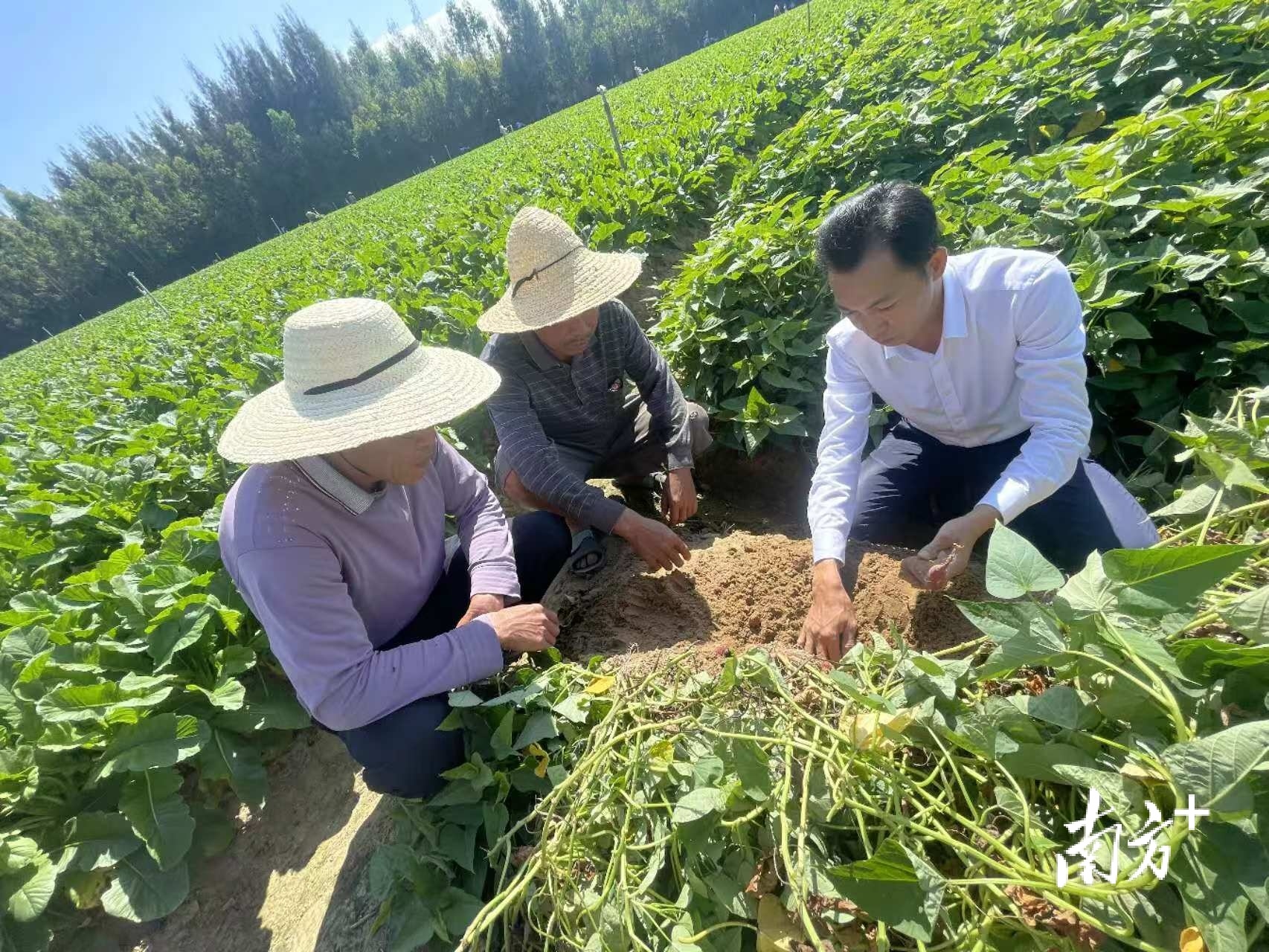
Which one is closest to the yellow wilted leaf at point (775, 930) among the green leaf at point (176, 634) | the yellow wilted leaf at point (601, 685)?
the yellow wilted leaf at point (601, 685)

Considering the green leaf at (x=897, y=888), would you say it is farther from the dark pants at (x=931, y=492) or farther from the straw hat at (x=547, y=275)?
the straw hat at (x=547, y=275)

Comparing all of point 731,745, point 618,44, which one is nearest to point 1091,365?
point 731,745

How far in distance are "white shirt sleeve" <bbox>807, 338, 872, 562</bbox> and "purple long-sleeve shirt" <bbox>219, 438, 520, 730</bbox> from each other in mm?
1101

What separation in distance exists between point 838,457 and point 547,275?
4.61 feet

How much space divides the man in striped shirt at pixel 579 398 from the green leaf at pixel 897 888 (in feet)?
5.19

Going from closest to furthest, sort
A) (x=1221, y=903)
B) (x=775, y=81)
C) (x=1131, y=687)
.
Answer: (x=1221, y=903)
(x=1131, y=687)
(x=775, y=81)

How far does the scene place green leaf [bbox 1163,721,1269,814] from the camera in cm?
70

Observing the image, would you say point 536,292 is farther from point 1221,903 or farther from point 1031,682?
point 1221,903

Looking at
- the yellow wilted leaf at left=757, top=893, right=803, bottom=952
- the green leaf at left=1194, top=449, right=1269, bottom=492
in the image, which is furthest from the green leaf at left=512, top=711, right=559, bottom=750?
the green leaf at left=1194, top=449, right=1269, bottom=492

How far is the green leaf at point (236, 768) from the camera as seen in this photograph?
2.08 m

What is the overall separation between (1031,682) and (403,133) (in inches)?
2338

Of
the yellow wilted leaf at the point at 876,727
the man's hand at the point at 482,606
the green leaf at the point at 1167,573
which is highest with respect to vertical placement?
the green leaf at the point at 1167,573

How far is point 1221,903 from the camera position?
712 millimetres

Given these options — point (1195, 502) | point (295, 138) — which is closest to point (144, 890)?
point (1195, 502)
